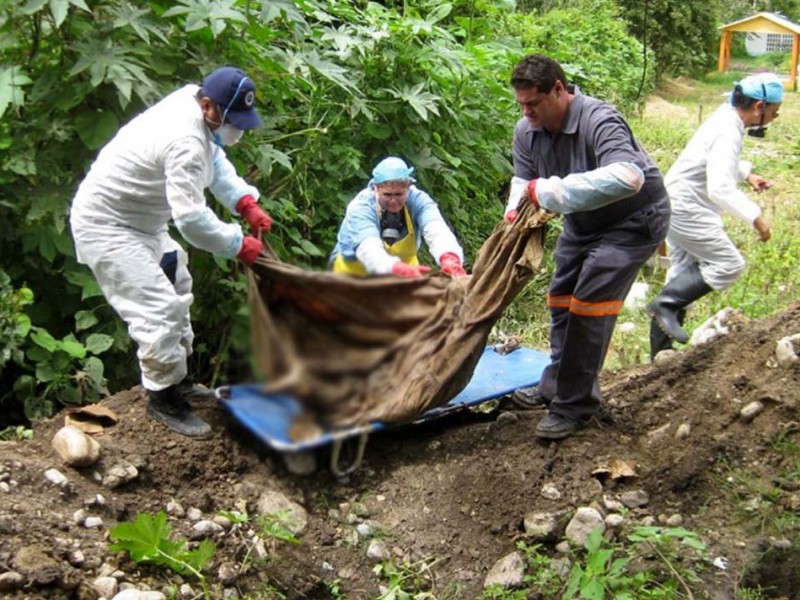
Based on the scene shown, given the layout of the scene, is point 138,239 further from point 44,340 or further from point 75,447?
point 44,340

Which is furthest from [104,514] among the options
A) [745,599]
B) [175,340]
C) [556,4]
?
[556,4]

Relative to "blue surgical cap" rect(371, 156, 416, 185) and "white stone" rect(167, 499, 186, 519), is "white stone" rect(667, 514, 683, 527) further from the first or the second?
"blue surgical cap" rect(371, 156, 416, 185)

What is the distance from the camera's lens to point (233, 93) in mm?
2535

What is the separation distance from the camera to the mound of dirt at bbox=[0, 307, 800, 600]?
12.2ft

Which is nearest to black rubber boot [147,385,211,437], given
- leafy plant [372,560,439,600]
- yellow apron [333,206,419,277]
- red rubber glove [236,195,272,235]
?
leafy plant [372,560,439,600]

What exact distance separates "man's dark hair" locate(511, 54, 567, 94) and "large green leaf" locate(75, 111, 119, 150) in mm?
1668

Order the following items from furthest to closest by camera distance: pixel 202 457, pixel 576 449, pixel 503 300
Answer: pixel 576 449
pixel 202 457
pixel 503 300

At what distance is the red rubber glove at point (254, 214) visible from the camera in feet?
9.62

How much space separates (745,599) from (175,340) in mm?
2333

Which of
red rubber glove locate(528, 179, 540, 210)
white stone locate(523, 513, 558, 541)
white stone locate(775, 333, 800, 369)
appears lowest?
white stone locate(523, 513, 558, 541)

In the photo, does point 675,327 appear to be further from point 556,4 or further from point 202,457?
point 556,4

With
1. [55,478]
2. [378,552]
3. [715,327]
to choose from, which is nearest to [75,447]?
[55,478]

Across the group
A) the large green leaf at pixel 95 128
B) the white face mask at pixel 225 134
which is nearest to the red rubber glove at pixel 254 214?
the white face mask at pixel 225 134

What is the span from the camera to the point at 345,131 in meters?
4.83
